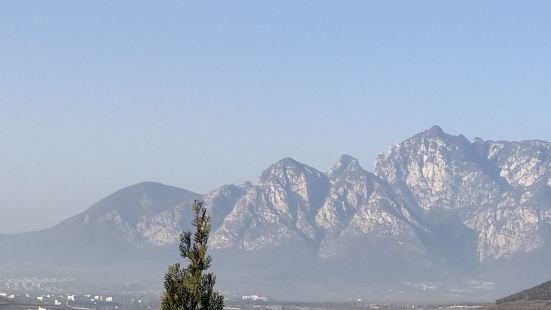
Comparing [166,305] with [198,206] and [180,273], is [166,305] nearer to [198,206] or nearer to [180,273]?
[180,273]

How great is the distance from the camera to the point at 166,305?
8369 centimetres

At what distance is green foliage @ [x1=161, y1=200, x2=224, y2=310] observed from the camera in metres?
83.9

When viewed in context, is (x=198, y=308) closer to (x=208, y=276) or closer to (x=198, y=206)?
(x=208, y=276)

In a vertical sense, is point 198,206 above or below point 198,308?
above

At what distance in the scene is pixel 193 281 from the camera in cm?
8419

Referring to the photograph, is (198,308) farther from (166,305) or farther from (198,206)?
(198,206)

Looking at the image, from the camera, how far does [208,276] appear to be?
84.9 metres

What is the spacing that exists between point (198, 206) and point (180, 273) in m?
5.64

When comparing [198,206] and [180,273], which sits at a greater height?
[198,206]

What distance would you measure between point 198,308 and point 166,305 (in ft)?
8.60

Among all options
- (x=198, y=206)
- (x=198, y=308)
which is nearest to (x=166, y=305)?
(x=198, y=308)

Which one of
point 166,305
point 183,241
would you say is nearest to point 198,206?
point 183,241

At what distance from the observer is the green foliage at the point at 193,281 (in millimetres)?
83938

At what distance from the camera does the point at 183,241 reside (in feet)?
278
